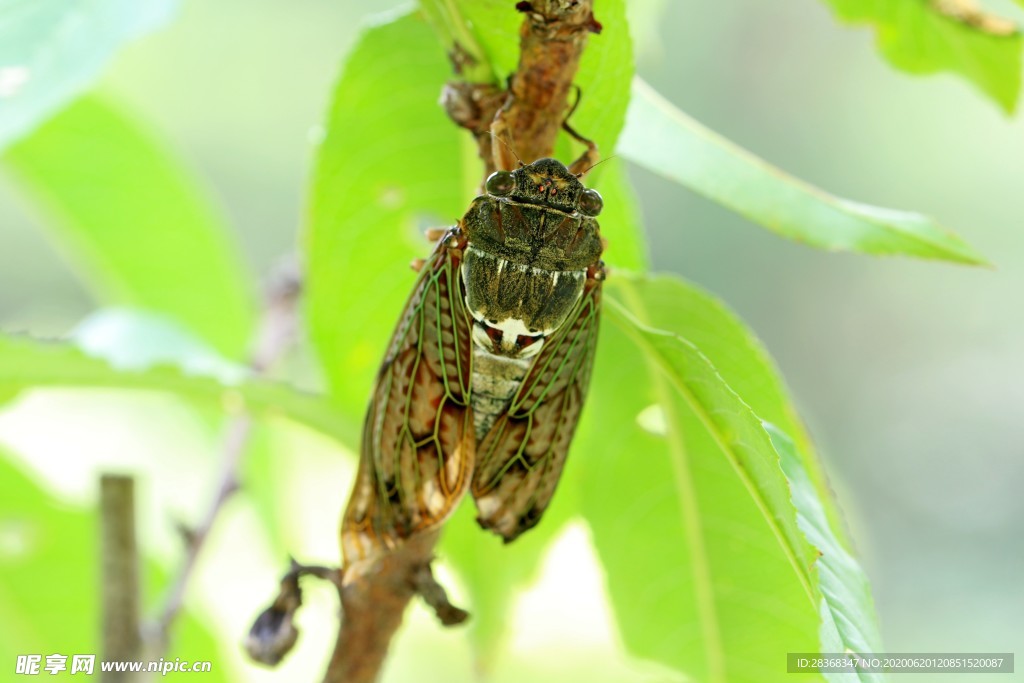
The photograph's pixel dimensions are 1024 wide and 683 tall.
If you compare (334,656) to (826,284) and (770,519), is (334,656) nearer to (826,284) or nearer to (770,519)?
(770,519)

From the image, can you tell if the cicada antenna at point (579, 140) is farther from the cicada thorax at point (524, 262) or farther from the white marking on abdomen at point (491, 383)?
the white marking on abdomen at point (491, 383)

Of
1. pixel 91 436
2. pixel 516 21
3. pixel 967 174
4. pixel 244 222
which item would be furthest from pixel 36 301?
pixel 516 21

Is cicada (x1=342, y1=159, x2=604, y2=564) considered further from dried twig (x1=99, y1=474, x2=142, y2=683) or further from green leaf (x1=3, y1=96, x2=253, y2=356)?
green leaf (x1=3, y1=96, x2=253, y2=356)

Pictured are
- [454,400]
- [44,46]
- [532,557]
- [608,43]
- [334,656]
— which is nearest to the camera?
[44,46]

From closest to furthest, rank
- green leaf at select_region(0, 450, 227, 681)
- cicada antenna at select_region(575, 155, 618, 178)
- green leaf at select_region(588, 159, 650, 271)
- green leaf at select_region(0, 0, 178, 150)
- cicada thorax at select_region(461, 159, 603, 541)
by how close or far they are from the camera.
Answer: green leaf at select_region(0, 0, 178, 150) → cicada antenna at select_region(575, 155, 618, 178) → cicada thorax at select_region(461, 159, 603, 541) → green leaf at select_region(588, 159, 650, 271) → green leaf at select_region(0, 450, 227, 681)

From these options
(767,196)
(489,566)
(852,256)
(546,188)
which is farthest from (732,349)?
(852,256)

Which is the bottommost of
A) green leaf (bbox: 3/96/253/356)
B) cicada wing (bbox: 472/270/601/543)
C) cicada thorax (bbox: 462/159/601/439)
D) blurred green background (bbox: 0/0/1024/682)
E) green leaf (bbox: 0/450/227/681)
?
green leaf (bbox: 0/450/227/681)

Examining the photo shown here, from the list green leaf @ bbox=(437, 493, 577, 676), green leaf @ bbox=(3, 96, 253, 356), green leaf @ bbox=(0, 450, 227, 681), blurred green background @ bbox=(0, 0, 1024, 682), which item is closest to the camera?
green leaf @ bbox=(437, 493, 577, 676)

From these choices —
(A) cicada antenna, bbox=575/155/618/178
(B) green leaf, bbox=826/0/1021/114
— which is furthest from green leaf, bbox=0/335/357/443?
Answer: (B) green leaf, bbox=826/0/1021/114

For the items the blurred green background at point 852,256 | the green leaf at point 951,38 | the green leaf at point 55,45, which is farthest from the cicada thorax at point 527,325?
the blurred green background at point 852,256
